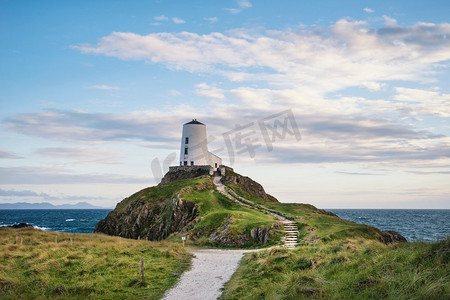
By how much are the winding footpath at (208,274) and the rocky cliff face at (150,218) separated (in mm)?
15667

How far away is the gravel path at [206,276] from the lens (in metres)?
18.6

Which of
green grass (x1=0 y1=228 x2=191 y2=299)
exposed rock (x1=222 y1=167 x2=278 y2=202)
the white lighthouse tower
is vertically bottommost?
green grass (x1=0 y1=228 x2=191 y2=299)

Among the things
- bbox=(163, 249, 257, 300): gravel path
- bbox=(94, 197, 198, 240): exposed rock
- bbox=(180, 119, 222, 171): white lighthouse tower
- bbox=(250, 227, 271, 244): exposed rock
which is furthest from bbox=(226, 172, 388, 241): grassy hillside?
bbox=(180, 119, 222, 171): white lighthouse tower

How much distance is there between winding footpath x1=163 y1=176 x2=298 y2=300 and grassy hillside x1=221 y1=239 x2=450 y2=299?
0.82 m

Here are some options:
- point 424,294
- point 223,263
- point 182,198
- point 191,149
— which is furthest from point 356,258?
point 191,149

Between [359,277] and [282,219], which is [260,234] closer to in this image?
[282,219]

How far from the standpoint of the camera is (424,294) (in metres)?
12.1

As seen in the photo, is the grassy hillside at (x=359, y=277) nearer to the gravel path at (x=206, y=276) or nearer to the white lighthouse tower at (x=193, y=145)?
the gravel path at (x=206, y=276)

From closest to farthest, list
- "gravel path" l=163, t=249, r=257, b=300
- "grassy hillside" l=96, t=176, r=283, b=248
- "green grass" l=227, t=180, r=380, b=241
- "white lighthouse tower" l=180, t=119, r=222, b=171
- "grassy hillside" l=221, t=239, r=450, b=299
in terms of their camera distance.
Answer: "grassy hillside" l=221, t=239, r=450, b=299 → "gravel path" l=163, t=249, r=257, b=300 → "green grass" l=227, t=180, r=380, b=241 → "grassy hillside" l=96, t=176, r=283, b=248 → "white lighthouse tower" l=180, t=119, r=222, b=171

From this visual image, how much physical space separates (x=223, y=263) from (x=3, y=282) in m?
13.7

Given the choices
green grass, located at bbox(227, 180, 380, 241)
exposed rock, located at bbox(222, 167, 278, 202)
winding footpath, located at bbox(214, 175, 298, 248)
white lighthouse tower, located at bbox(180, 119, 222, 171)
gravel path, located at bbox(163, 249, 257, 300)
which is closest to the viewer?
gravel path, located at bbox(163, 249, 257, 300)

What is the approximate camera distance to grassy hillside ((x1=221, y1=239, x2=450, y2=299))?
524 inches

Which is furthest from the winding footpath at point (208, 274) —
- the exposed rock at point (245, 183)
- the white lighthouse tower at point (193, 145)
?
the white lighthouse tower at point (193, 145)

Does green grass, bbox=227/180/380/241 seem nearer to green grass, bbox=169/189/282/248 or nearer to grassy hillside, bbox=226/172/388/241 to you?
grassy hillside, bbox=226/172/388/241
